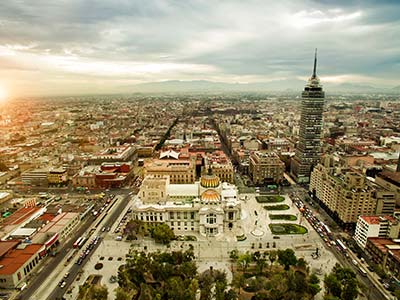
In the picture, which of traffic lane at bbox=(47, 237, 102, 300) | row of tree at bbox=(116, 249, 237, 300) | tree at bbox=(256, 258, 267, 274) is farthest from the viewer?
tree at bbox=(256, 258, 267, 274)

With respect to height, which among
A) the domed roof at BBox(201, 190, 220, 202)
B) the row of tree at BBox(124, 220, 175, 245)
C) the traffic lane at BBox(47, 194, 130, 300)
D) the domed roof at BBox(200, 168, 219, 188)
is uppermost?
the domed roof at BBox(200, 168, 219, 188)

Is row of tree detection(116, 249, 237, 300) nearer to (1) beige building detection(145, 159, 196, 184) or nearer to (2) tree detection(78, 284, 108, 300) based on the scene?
(2) tree detection(78, 284, 108, 300)

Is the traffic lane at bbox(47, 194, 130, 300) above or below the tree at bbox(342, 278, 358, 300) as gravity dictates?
below

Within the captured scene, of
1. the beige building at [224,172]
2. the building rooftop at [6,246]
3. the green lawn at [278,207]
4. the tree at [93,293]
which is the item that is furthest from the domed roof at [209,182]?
the building rooftop at [6,246]

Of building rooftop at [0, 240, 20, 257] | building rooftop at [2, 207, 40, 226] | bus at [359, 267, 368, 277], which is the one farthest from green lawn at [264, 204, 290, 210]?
building rooftop at [2, 207, 40, 226]

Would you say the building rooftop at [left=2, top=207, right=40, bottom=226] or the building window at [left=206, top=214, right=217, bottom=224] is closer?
the building rooftop at [left=2, top=207, right=40, bottom=226]

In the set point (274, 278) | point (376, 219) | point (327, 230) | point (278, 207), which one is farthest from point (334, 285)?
point (278, 207)

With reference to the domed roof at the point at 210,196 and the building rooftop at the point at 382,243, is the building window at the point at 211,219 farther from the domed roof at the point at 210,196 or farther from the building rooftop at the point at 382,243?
the building rooftop at the point at 382,243
